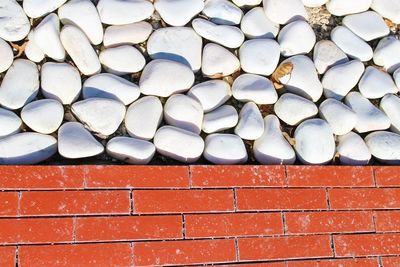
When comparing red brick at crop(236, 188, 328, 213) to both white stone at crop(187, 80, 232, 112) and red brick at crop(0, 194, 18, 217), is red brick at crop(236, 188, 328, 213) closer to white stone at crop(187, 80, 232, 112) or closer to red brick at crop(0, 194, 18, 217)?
white stone at crop(187, 80, 232, 112)

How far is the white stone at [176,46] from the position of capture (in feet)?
5.38

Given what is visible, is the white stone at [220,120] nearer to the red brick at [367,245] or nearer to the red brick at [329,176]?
the red brick at [329,176]

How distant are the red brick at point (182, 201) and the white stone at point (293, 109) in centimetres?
29

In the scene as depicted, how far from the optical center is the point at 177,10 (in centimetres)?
167

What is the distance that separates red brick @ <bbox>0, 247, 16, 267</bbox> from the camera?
1.32m

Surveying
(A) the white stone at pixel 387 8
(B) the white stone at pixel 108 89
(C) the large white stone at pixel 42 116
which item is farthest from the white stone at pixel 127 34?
(A) the white stone at pixel 387 8

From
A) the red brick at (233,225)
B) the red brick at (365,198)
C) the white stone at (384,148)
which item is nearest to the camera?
the red brick at (233,225)

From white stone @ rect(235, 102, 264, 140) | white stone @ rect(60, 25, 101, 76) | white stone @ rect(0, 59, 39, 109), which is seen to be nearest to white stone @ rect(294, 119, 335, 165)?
white stone @ rect(235, 102, 264, 140)

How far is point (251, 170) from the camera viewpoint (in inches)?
59.2

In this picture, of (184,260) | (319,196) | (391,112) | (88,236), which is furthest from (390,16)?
(88,236)

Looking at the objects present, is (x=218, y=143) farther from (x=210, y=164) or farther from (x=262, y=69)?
(x=262, y=69)

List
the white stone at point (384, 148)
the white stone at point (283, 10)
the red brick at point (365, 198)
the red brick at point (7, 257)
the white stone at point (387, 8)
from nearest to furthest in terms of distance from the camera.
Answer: the red brick at point (7, 257) < the red brick at point (365, 198) < the white stone at point (384, 148) < the white stone at point (283, 10) < the white stone at point (387, 8)

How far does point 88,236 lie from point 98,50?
0.52 m

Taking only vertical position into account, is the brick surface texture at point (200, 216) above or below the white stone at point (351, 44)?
below
